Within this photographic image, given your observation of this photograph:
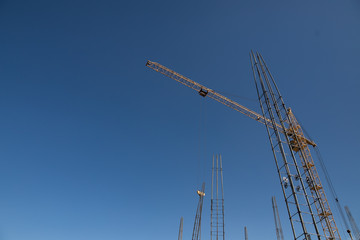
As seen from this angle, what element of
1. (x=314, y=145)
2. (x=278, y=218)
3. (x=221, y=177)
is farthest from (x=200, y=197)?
(x=314, y=145)

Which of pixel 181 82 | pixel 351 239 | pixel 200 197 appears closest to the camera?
pixel 200 197

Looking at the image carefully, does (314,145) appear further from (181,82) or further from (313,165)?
(181,82)

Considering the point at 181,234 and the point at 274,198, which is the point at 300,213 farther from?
the point at 274,198

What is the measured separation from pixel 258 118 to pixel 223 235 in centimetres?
3577

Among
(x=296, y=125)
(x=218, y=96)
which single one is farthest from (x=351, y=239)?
(x=218, y=96)

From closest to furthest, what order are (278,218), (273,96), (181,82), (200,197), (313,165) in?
(273,96), (200,197), (278,218), (313,165), (181,82)

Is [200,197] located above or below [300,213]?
above

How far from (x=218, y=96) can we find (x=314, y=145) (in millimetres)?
24184

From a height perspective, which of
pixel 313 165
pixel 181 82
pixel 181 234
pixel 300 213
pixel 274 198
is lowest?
pixel 300 213

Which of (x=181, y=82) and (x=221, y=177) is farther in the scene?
(x=181, y=82)

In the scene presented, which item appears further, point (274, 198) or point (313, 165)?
point (313, 165)

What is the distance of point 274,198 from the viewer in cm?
3183

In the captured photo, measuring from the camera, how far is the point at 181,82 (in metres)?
55.0

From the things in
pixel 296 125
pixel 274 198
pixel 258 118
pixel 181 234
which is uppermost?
pixel 258 118
